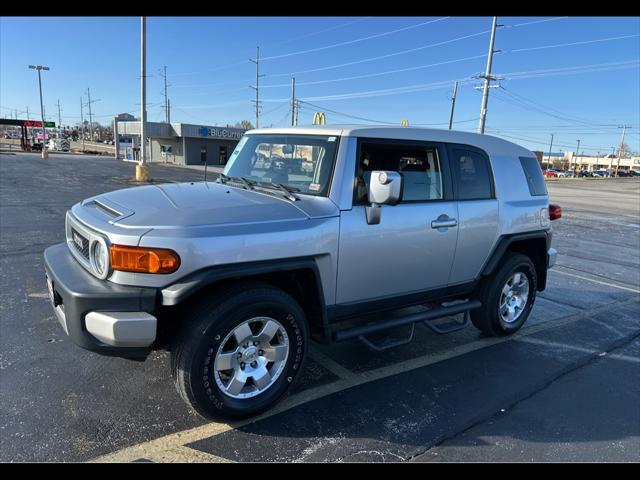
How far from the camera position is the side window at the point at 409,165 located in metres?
3.50

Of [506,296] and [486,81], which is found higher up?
[486,81]

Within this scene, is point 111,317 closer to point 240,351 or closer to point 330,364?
point 240,351

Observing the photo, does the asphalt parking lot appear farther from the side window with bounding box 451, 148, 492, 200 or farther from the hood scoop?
the side window with bounding box 451, 148, 492, 200

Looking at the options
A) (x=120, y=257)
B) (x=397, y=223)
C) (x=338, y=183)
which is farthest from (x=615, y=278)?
(x=120, y=257)

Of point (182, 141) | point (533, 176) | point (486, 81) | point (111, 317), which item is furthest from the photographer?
point (182, 141)

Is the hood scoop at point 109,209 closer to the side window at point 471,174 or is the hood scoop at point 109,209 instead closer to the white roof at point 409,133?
the white roof at point 409,133

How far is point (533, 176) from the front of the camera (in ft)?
15.8

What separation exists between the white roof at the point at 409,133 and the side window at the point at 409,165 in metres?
0.09

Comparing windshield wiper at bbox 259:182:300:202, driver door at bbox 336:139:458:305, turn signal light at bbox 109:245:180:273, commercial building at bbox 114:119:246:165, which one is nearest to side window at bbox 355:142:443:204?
driver door at bbox 336:139:458:305

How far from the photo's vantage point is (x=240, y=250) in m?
2.75

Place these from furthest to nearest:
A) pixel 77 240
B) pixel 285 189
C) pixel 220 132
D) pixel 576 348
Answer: pixel 220 132 → pixel 576 348 → pixel 285 189 → pixel 77 240

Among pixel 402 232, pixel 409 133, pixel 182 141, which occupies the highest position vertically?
pixel 182 141

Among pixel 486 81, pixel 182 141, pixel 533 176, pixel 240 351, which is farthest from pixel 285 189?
pixel 182 141

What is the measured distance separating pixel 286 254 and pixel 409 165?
1495 mm
